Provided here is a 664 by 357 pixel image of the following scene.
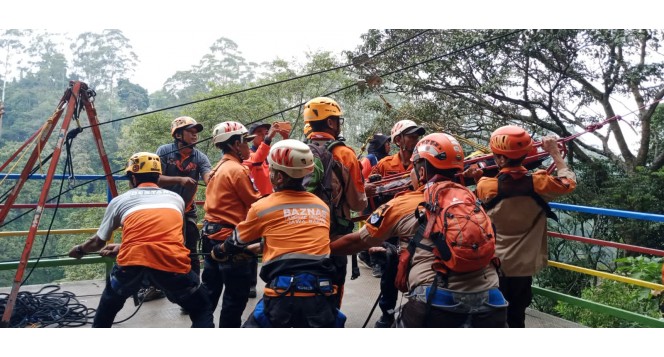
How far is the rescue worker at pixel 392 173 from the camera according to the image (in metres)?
4.56

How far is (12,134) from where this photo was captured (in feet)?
153

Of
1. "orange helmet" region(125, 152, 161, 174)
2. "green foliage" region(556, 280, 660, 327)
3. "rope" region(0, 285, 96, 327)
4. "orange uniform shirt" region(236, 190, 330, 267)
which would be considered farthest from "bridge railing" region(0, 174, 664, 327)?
"green foliage" region(556, 280, 660, 327)

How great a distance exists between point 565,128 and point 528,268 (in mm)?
11496

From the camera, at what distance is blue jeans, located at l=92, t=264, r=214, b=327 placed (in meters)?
3.74

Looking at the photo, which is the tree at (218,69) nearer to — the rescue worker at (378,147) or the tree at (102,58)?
the tree at (102,58)

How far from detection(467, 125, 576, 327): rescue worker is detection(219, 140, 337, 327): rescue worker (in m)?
1.38

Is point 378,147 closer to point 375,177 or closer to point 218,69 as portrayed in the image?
point 375,177

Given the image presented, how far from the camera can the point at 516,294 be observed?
149 inches

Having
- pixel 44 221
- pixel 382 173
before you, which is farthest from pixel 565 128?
pixel 44 221

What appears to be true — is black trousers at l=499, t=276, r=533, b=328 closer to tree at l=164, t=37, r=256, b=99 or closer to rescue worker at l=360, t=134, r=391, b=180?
rescue worker at l=360, t=134, r=391, b=180

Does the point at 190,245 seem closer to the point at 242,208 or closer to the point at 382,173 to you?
the point at 242,208

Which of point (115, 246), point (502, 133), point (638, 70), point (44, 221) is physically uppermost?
point (638, 70)

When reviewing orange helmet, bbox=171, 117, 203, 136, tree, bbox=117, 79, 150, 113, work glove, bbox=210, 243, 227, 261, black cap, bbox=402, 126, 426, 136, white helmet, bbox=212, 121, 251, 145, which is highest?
tree, bbox=117, 79, 150, 113

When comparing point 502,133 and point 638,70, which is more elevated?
point 638,70
